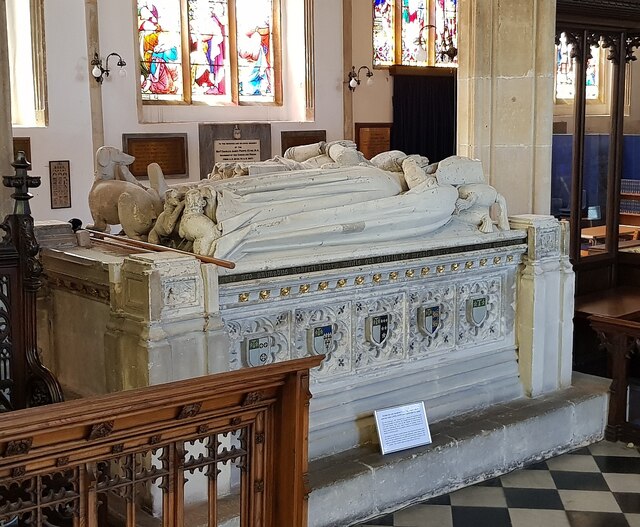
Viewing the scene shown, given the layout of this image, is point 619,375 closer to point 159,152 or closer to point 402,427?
point 402,427

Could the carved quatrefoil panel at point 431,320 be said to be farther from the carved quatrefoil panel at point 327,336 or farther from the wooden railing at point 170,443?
the wooden railing at point 170,443

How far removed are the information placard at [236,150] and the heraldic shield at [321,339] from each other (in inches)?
313

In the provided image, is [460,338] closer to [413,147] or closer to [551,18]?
[551,18]

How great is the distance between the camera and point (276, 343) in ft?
11.7

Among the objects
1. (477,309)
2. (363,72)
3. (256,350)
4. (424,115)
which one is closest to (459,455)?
(477,309)

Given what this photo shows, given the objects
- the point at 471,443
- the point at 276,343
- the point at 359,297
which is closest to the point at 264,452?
the point at 276,343

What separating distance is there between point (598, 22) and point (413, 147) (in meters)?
7.92

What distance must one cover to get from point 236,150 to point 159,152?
3.47ft

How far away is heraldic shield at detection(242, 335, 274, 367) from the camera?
3.49m

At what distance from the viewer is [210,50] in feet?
40.0

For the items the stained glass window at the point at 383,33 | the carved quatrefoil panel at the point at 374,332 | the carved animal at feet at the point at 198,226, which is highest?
the stained glass window at the point at 383,33

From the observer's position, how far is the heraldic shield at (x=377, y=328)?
3.87 metres

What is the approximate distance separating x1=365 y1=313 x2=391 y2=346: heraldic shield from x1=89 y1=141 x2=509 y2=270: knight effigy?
32cm

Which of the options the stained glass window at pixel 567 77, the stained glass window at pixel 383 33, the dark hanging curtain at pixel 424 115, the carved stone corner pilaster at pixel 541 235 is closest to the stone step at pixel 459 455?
the carved stone corner pilaster at pixel 541 235
